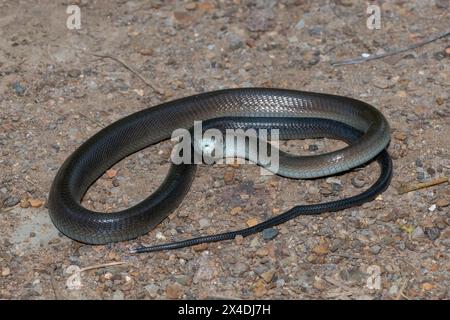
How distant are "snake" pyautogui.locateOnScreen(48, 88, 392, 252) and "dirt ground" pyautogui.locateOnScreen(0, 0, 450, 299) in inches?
4.7

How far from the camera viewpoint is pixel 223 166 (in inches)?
300

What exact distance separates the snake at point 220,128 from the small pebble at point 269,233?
0.16ft

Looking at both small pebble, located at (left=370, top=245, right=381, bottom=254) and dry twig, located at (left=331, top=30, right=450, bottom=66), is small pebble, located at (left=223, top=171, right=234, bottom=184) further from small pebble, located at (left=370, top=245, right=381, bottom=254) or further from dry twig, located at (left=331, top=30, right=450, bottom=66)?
dry twig, located at (left=331, top=30, right=450, bottom=66)

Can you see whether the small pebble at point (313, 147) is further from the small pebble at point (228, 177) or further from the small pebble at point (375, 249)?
the small pebble at point (375, 249)

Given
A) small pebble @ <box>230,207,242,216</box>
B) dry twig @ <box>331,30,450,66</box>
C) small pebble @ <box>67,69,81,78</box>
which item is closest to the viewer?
small pebble @ <box>230,207,242,216</box>

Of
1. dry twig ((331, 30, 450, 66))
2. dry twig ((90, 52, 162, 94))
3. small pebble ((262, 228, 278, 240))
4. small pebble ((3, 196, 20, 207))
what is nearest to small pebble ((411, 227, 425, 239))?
small pebble ((262, 228, 278, 240))

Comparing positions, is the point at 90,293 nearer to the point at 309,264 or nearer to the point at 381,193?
the point at 309,264

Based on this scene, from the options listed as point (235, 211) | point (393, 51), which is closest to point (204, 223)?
point (235, 211)

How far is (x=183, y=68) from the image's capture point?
893cm

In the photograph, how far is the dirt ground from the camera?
20.6ft

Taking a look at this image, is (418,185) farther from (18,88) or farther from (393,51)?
(18,88)

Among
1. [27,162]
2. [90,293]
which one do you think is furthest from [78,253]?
[27,162]

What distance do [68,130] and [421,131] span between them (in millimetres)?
3790
